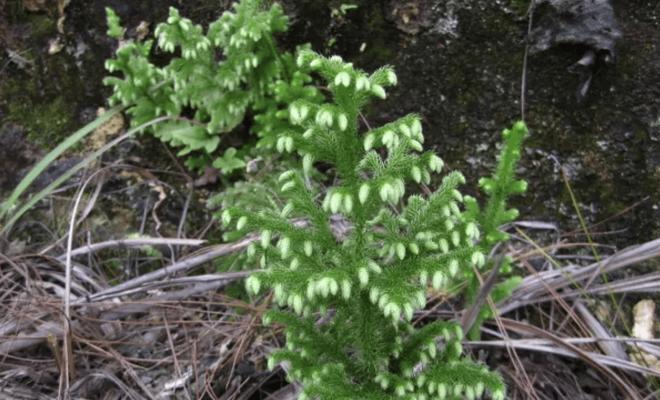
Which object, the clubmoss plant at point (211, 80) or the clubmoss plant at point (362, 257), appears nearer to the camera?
the clubmoss plant at point (362, 257)

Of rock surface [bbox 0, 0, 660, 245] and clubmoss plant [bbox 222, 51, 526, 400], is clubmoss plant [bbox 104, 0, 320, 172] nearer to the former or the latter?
rock surface [bbox 0, 0, 660, 245]

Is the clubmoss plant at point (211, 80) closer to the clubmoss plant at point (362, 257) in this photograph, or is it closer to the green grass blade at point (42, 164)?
the green grass blade at point (42, 164)

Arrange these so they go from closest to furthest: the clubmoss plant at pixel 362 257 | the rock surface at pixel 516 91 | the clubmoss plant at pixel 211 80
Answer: the clubmoss plant at pixel 362 257
the rock surface at pixel 516 91
the clubmoss plant at pixel 211 80

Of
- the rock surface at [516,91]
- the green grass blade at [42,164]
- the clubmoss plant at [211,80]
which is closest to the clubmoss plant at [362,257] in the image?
the rock surface at [516,91]

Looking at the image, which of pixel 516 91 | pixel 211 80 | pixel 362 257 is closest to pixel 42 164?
pixel 211 80

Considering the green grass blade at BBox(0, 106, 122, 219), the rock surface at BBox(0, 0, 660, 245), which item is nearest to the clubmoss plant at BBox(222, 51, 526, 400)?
the rock surface at BBox(0, 0, 660, 245)

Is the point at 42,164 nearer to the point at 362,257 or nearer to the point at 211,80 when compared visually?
the point at 211,80

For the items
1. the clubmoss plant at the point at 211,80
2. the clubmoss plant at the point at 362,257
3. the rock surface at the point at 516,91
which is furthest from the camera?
the clubmoss plant at the point at 211,80
